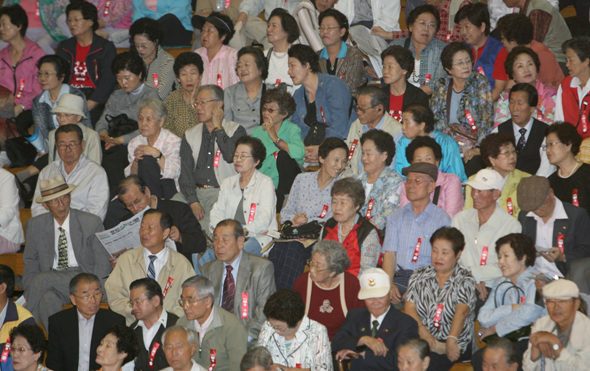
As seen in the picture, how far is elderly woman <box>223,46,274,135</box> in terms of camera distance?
831cm

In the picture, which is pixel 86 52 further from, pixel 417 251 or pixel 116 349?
pixel 417 251

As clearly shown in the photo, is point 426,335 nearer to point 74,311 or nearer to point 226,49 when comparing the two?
point 74,311

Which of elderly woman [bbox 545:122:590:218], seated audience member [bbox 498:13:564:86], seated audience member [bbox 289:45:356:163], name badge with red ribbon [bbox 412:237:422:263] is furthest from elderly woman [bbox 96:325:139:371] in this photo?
seated audience member [bbox 498:13:564:86]

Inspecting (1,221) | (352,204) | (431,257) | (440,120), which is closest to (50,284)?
(1,221)

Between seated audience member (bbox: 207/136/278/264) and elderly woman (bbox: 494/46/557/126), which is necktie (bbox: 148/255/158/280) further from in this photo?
elderly woman (bbox: 494/46/557/126)

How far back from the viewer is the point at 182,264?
6.73 meters

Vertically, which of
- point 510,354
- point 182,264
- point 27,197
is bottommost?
point 27,197

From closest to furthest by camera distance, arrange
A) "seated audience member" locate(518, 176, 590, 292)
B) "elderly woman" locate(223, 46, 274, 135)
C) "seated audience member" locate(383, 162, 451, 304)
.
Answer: "seated audience member" locate(518, 176, 590, 292) → "seated audience member" locate(383, 162, 451, 304) → "elderly woman" locate(223, 46, 274, 135)

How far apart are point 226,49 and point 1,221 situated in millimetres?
2930

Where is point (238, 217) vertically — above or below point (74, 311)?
above

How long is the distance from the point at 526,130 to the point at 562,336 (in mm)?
2471

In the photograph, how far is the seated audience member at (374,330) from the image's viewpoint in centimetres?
569

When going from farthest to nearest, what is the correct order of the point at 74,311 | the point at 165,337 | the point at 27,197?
the point at 27,197
the point at 74,311
the point at 165,337

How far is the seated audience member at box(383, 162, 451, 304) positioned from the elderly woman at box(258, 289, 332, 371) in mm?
864
